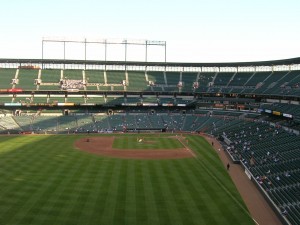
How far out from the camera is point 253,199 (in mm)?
35719

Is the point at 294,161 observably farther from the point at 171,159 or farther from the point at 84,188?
the point at 84,188

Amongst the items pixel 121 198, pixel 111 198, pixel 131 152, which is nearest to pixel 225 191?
pixel 121 198

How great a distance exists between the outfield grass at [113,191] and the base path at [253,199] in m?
0.94

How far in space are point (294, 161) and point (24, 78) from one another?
81.2m

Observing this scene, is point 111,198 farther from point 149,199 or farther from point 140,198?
point 149,199

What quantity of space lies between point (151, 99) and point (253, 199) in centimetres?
6928

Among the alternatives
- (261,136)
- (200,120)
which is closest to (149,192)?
(261,136)

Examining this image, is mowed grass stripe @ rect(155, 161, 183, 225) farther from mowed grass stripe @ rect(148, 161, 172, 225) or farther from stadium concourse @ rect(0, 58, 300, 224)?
stadium concourse @ rect(0, 58, 300, 224)

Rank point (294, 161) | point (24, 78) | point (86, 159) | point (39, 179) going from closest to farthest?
point (39, 179) → point (294, 161) → point (86, 159) → point (24, 78)

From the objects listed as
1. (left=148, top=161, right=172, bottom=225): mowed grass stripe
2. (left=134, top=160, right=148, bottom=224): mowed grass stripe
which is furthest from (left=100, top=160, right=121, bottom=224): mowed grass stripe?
(left=148, top=161, right=172, bottom=225): mowed grass stripe

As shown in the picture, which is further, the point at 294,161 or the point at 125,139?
the point at 125,139

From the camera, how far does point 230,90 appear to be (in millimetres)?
98688

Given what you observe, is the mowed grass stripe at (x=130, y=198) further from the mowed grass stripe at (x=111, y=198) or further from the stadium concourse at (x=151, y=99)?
the stadium concourse at (x=151, y=99)

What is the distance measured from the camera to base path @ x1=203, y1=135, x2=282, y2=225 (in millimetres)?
30472
